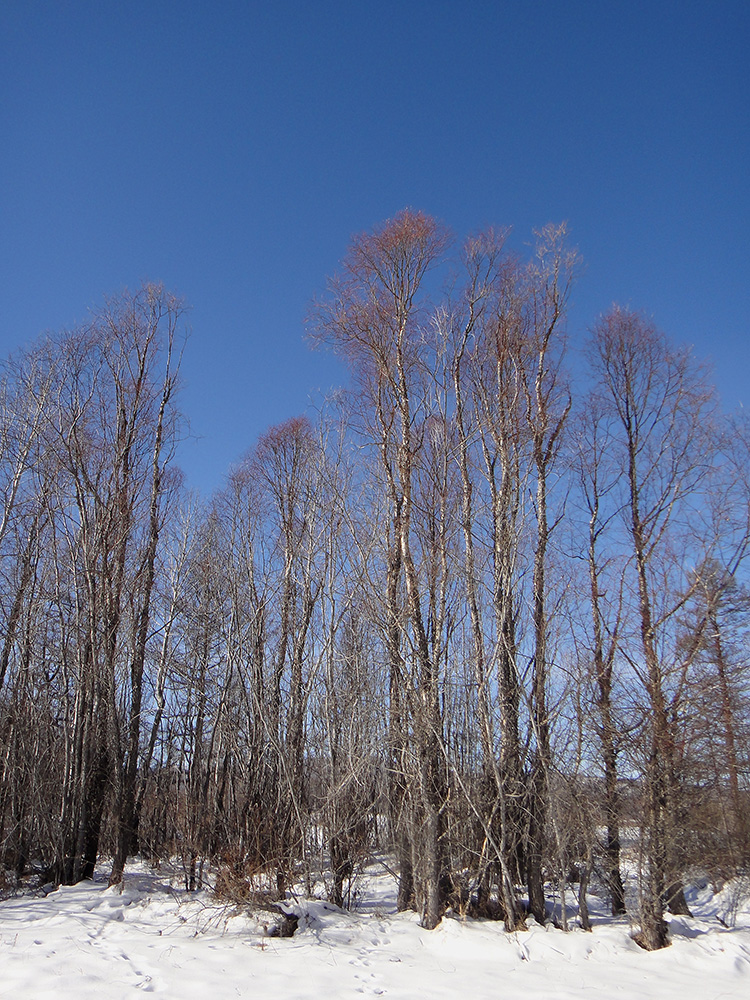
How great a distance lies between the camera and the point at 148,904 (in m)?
9.27

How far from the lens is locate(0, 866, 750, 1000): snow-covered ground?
6.29m

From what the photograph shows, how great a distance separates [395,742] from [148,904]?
13.5ft

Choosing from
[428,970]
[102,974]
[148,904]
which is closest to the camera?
[102,974]

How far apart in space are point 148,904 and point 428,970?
4419mm

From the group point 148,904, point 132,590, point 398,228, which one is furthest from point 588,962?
point 398,228

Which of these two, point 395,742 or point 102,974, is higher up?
point 395,742

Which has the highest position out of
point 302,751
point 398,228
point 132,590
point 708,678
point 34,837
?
point 398,228

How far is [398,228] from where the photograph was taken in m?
11.6

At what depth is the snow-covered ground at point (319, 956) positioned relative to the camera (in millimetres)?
6289

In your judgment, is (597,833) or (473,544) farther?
(473,544)

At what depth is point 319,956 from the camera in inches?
291

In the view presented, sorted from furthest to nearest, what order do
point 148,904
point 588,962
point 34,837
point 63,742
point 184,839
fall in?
point 63,742 < point 34,837 < point 184,839 < point 148,904 < point 588,962

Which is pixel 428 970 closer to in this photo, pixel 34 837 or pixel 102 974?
pixel 102 974

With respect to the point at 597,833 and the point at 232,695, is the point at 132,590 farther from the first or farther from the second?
the point at 597,833
